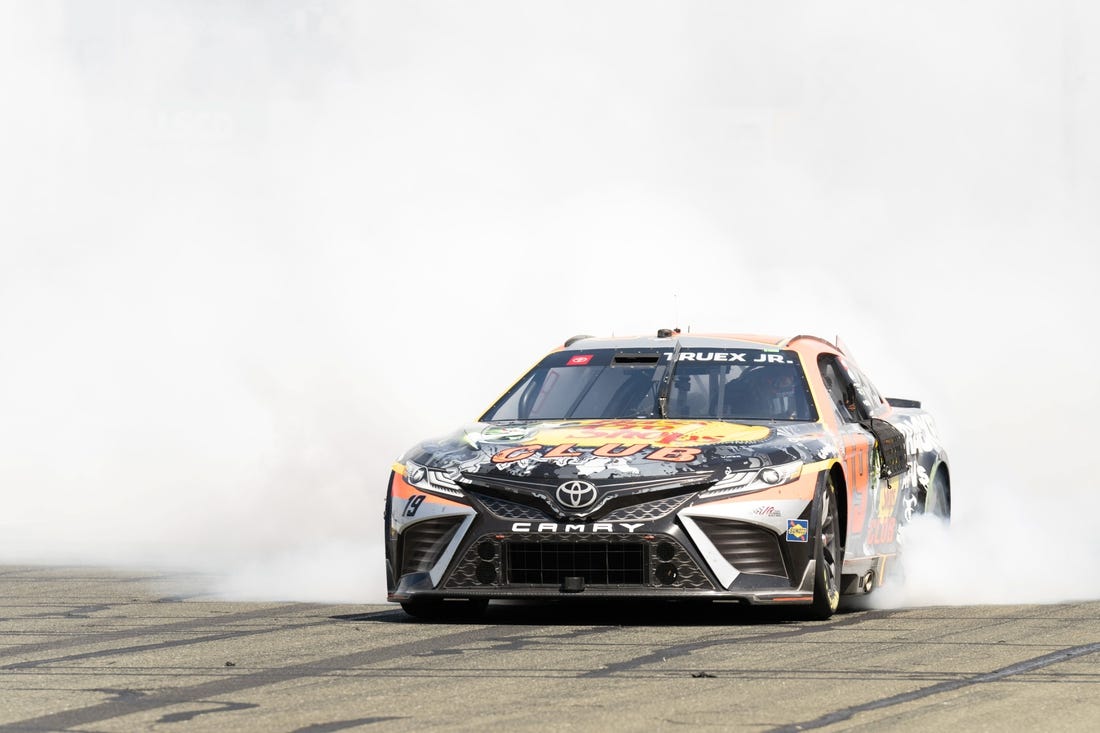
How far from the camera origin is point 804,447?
31.7 ft

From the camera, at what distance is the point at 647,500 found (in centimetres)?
918

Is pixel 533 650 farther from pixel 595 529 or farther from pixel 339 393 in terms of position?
pixel 339 393

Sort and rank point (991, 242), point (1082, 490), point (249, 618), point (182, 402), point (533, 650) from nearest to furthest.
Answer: point (533, 650) < point (249, 618) < point (1082, 490) < point (182, 402) < point (991, 242)

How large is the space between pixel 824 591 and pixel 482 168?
74.1 feet

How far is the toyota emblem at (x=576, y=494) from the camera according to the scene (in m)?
9.17

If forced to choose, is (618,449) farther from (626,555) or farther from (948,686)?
(948,686)

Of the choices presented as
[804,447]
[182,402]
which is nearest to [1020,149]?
[182,402]

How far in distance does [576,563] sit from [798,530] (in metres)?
1.03

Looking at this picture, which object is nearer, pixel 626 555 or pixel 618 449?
pixel 626 555

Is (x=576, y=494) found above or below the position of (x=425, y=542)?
above

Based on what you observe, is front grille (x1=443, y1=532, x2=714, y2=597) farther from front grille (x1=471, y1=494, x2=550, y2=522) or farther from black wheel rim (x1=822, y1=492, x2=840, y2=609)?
black wheel rim (x1=822, y1=492, x2=840, y2=609)

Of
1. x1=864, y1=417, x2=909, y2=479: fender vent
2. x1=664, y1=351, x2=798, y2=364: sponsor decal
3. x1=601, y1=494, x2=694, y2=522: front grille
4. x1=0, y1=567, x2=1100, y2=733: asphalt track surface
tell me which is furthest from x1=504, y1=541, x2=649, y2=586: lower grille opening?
x1=864, y1=417, x2=909, y2=479: fender vent

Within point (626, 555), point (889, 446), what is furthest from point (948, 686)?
point (889, 446)

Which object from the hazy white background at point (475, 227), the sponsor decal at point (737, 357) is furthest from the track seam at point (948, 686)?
the hazy white background at point (475, 227)
